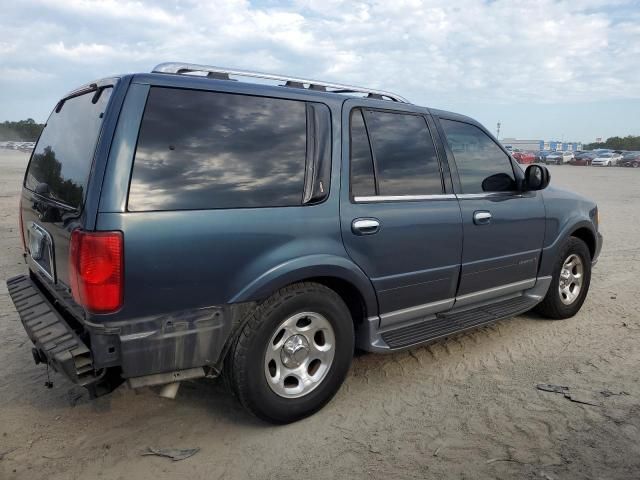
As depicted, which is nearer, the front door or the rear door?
the rear door

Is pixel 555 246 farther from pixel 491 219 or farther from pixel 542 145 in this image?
pixel 542 145

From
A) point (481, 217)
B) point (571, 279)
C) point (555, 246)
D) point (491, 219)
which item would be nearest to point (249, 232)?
point (481, 217)

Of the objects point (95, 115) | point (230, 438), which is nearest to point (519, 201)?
point (230, 438)

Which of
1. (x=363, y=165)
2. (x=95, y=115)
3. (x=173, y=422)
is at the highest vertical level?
(x=95, y=115)

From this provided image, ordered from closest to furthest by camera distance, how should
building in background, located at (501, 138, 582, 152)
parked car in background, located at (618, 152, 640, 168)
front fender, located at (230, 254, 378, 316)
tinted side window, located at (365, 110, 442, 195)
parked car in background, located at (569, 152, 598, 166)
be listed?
1. front fender, located at (230, 254, 378, 316)
2. tinted side window, located at (365, 110, 442, 195)
3. parked car in background, located at (618, 152, 640, 168)
4. parked car in background, located at (569, 152, 598, 166)
5. building in background, located at (501, 138, 582, 152)

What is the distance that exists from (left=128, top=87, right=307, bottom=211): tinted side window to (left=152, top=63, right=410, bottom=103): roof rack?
0.90 feet

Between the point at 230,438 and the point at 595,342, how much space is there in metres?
3.19

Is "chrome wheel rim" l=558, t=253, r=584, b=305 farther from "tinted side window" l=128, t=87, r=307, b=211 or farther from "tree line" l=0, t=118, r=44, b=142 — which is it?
"tree line" l=0, t=118, r=44, b=142

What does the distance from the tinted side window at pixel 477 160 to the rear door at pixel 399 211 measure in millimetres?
233

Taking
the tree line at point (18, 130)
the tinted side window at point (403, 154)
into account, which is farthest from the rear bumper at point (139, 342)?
the tree line at point (18, 130)

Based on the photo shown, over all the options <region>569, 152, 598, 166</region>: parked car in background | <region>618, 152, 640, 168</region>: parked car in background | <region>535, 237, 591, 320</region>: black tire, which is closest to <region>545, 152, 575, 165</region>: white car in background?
<region>569, 152, 598, 166</region>: parked car in background

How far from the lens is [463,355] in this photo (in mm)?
4082

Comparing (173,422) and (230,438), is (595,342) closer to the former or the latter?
(230,438)

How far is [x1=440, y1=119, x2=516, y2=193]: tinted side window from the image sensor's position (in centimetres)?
391
